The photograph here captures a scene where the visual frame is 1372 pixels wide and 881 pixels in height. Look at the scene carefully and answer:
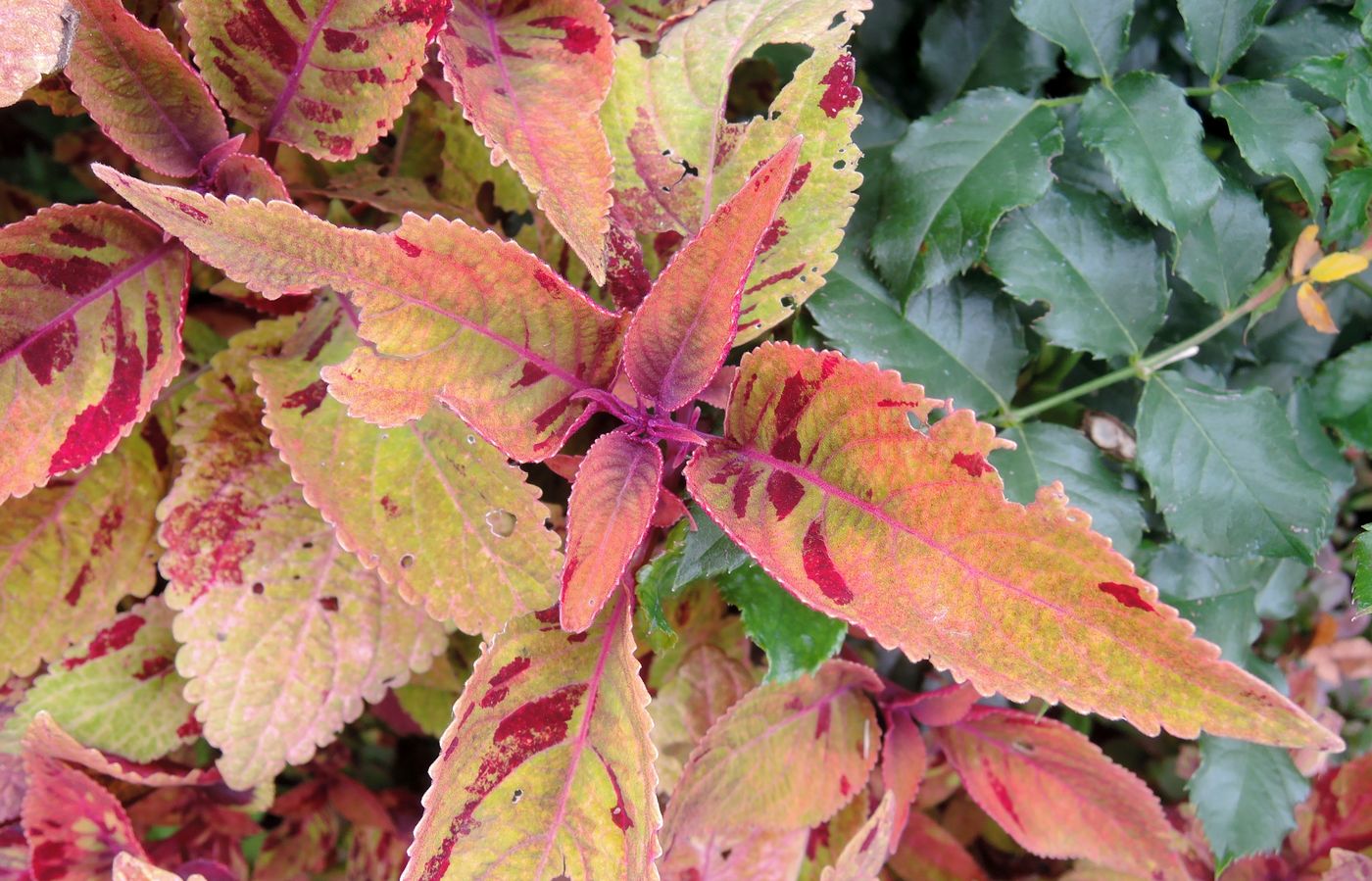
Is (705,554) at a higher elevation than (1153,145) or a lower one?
lower

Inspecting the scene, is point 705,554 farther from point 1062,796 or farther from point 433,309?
point 1062,796

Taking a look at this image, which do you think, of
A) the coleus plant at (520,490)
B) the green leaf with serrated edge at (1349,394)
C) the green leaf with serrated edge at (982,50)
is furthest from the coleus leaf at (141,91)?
the green leaf with serrated edge at (1349,394)

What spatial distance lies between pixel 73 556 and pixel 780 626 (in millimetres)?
576

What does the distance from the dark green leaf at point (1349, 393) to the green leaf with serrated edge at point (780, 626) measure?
47 cm

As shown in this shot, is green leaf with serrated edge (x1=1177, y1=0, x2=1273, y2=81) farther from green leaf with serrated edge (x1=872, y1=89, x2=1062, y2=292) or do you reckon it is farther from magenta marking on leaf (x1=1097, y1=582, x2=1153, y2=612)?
magenta marking on leaf (x1=1097, y1=582, x2=1153, y2=612)

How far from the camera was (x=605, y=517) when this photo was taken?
57 centimetres

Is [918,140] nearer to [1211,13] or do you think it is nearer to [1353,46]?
[1211,13]

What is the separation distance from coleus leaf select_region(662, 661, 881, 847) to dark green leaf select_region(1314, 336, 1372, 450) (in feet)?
1.46

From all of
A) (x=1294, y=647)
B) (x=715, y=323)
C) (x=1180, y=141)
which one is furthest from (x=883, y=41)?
(x=1294, y=647)

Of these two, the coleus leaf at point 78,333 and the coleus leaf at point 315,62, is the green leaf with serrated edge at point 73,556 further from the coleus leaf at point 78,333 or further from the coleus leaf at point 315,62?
the coleus leaf at point 315,62

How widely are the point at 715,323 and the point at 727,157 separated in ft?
0.64

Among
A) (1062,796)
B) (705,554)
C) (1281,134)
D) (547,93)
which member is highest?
(547,93)

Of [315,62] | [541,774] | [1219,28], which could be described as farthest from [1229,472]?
[315,62]

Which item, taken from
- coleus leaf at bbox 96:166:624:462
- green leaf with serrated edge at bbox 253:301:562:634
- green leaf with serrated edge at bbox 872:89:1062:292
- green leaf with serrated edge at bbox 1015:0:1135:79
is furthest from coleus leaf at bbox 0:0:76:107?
green leaf with serrated edge at bbox 1015:0:1135:79
